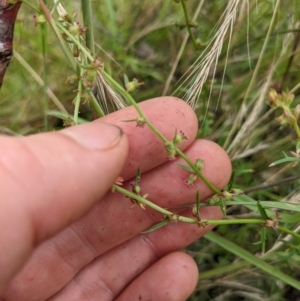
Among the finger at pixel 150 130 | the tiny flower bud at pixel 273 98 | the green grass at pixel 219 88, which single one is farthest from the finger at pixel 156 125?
the tiny flower bud at pixel 273 98

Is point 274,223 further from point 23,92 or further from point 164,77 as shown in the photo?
point 23,92

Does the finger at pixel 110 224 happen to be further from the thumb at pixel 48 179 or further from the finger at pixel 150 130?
the thumb at pixel 48 179

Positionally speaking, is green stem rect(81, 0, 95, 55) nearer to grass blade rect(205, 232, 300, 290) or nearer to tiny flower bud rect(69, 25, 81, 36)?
tiny flower bud rect(69, 25, 81, 36)

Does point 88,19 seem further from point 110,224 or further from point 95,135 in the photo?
point 110,224

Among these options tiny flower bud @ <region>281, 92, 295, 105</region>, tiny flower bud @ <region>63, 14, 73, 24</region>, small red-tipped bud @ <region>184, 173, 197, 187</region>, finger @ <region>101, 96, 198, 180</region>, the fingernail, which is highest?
tiny flower bud @ <region>63, 14, 73, 24</region>

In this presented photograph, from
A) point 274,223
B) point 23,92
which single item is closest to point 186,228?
point 274,223

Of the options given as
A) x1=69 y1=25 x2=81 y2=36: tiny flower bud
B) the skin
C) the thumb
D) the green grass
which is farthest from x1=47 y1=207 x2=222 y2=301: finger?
x1=69 y1=25 x2=81 y2=36: tiny flower bud

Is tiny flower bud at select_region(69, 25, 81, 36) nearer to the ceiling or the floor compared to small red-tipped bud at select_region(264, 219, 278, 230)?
nearer to the ceiling
